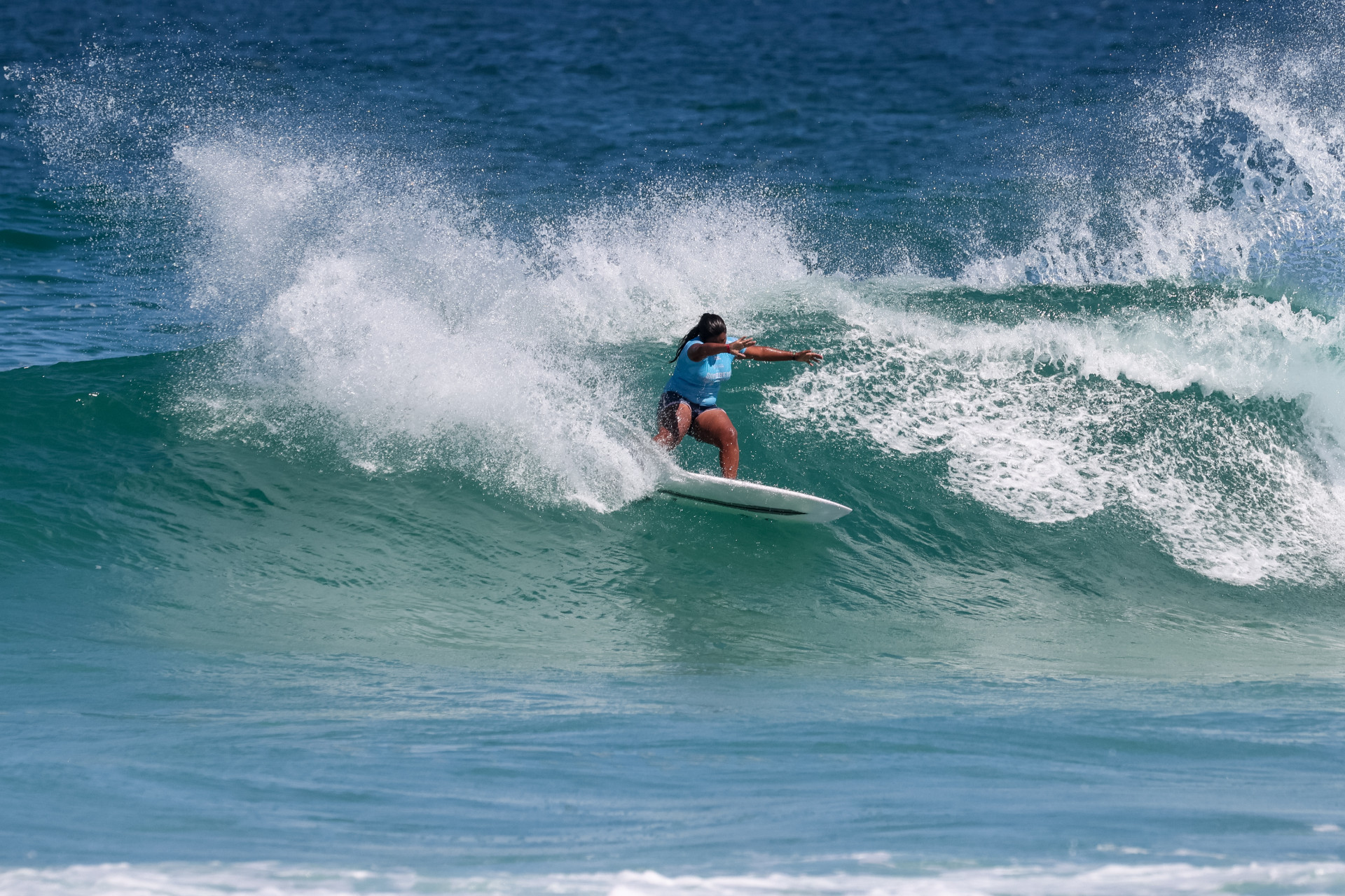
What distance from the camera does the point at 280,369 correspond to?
9039 mm

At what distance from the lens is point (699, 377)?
25.4ft

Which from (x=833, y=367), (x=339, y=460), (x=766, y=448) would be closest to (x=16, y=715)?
(x=339, y=460)

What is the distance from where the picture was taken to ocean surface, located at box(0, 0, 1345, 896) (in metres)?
3.27

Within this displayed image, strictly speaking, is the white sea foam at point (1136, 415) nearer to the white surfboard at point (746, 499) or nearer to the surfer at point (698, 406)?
the white surfboard at point (746, 499)

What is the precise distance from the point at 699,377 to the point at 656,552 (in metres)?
1.26

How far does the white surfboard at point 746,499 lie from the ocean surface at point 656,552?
0.47ft

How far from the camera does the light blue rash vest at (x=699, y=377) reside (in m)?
7.74

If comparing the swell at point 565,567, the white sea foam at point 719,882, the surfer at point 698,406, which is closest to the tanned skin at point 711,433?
the surfer at point 698,406

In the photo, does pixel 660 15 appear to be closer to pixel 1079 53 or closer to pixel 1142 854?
pixel 1079 53

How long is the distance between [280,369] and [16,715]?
15.8 ft

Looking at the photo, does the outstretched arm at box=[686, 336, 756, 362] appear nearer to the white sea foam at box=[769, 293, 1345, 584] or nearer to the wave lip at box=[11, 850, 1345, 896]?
the white sea foam at box=[769, 293, 1345, 584]

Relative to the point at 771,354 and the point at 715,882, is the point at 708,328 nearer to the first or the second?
the point at 771,354

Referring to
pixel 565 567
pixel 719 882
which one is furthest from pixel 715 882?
pixel 565 567

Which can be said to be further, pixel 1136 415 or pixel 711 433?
pixel 1136 415
